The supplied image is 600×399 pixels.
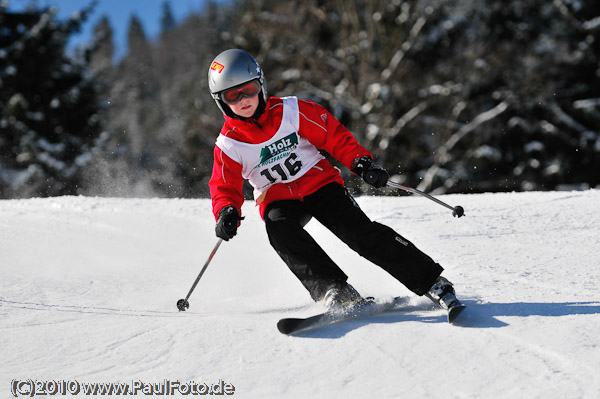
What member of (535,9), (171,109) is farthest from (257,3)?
(171,109)

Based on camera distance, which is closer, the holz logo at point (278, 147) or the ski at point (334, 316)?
the ski at point (334, 316)

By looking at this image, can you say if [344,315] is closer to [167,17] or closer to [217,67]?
[217,67]

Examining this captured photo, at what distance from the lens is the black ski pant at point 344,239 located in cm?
273

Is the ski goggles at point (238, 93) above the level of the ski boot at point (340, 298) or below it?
above

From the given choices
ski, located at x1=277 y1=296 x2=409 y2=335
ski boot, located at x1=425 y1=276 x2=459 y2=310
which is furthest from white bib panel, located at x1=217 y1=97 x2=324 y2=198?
ski boot, located at x1=425 y1=276 x2=459 y2=310

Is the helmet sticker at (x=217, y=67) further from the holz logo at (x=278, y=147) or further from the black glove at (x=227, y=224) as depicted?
the black glove at (x=227, y=224)

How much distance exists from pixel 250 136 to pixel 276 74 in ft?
51.1

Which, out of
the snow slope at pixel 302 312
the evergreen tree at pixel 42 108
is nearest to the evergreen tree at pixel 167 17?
the evergreen tree at pixel 42 108

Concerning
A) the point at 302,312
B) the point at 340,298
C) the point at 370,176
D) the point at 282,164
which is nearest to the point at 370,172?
the point at 370,176

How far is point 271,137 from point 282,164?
0.15m

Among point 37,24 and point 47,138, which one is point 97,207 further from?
point 37,24

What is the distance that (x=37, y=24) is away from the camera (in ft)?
63.4

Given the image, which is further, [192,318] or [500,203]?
[500,203]

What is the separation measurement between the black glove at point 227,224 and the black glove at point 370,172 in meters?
0.67
